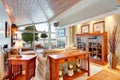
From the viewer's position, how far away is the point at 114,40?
160 inches

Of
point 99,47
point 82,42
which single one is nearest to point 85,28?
point 82,42

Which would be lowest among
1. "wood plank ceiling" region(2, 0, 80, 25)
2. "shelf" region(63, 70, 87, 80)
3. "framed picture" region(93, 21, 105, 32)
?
"shelf" region(63, 70, 87, 80)

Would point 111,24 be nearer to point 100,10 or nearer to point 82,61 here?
point 100,10

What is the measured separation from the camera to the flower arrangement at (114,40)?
13.3 feet

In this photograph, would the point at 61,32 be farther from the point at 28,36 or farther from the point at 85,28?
the point at 28,36

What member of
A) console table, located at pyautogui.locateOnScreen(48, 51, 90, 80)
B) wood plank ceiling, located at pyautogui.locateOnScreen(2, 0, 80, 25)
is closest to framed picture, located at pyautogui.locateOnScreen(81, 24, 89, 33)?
wood plank ceiling, located at pyautogui.locateOnScreen(2, 0, 80, 25)

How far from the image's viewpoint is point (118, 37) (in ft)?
14.3

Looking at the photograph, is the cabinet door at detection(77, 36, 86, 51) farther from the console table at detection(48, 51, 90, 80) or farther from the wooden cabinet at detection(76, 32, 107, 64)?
the console table at detection(48, 51, 90, 80)

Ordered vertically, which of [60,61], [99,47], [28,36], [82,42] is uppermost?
[28,36]

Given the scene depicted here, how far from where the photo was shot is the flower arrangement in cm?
407

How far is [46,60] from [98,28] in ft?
11.3

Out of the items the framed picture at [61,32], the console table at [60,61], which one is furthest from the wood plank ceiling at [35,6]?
the framed picture at [61,32]

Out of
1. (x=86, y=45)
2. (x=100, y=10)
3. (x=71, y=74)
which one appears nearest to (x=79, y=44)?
(x=86, y=45)

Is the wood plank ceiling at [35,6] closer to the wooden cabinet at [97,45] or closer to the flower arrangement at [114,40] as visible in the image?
the wooden cabinet at [97,45]
